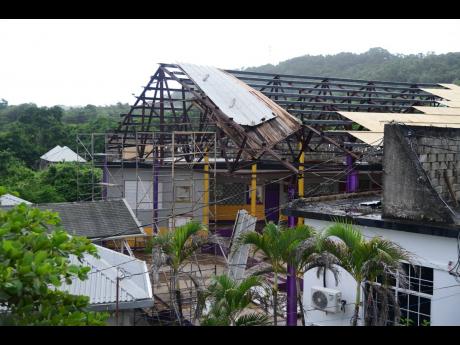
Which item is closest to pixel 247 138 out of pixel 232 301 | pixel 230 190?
pixel 232 301

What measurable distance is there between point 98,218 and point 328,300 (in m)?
7.64

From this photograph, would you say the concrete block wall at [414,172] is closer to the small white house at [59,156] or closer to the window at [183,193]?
the window at [183,193]

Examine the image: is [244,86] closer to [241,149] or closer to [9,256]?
[241,149]

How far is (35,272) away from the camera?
150 inches

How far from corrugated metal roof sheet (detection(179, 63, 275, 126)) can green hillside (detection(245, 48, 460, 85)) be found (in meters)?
24.8

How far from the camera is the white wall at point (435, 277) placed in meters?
7.53

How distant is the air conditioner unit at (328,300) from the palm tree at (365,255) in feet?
5.58

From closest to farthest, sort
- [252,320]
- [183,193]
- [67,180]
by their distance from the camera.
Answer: [252,320] < [183,193] < [67,180]

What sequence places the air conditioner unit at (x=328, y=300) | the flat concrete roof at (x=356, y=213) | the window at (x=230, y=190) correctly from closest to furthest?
the flat concrete roof at (x=356, y=213) < the air conditioner unit at (x=328, y=300) < the window at (x=230, y=190)

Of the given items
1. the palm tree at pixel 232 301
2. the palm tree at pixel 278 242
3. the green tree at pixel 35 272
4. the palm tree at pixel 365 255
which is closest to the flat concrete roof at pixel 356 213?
the palm tree at pixel 365 255

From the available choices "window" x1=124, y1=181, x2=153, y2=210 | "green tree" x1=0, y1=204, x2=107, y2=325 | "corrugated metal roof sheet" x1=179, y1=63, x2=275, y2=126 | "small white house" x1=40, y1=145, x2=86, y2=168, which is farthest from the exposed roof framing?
"small white house" x1=40, y1=145, x2=86, y2=168

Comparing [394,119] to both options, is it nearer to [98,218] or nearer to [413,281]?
[413,281]

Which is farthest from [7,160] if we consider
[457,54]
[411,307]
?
[457,54]

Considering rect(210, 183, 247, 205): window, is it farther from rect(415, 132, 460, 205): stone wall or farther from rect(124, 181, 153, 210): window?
rect(415, 132, 460, 205): stone wall
